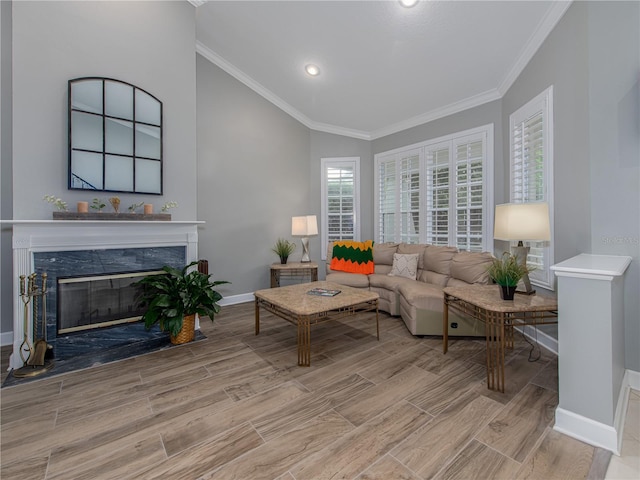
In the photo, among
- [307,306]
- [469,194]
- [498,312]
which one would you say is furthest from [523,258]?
[307,306]

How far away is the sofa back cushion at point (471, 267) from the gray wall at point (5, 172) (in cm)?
504

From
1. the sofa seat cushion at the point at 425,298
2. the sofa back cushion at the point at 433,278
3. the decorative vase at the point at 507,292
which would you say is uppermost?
the decorative vase at the point at 507,292

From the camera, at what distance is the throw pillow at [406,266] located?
4.41 metres

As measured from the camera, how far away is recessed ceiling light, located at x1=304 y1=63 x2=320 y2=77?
423 cm

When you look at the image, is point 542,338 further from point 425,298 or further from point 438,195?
point 438,195

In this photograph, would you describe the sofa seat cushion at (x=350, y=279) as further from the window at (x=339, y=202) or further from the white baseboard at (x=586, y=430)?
the white baseboard at (x=586, y=430)

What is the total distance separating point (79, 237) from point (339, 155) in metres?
4.34

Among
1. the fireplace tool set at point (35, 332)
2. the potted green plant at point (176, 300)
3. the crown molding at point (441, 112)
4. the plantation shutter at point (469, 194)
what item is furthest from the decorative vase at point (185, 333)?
the crown molding at point (441, 112)

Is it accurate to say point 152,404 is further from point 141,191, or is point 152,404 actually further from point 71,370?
point 141,191

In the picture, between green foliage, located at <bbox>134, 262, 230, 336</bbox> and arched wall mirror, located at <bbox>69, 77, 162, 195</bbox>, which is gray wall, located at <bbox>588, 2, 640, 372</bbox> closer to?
green foliage, located at <bbox>134, 262, 230, 336</bbox>

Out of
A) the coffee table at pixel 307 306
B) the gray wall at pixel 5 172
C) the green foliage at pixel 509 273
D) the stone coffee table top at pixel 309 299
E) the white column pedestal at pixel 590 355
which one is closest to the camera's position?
the white column pedestal at pixel 590 355

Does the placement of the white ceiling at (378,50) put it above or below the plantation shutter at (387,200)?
above

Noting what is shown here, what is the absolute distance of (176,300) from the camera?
3068 mm

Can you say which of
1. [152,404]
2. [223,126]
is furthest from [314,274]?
[152,404]
